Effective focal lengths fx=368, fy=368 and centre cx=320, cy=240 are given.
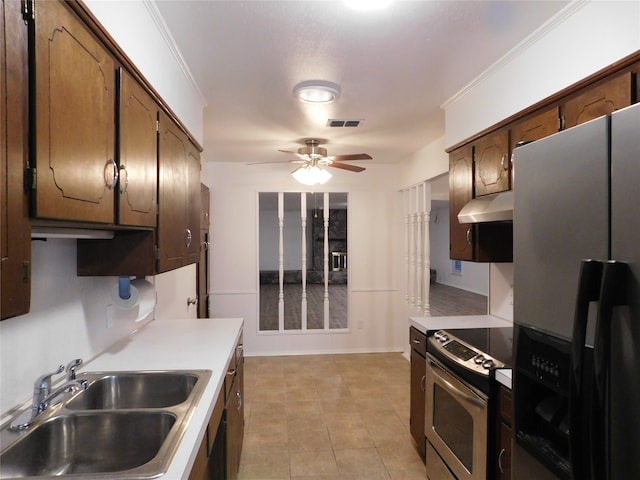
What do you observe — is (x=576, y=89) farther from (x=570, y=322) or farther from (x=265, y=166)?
(x=265, y=166)

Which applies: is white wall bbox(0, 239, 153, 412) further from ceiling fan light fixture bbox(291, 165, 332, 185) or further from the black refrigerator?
ceiling fan light fixture bbox(291, 165, 332, 185)

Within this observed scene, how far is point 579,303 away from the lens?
0.84 m

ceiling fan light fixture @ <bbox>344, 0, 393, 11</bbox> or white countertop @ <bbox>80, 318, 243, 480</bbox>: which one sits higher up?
ceiling fan light fixture @ <bbox>344, 0, 393, 11</bbox>

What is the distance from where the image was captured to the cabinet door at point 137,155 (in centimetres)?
132

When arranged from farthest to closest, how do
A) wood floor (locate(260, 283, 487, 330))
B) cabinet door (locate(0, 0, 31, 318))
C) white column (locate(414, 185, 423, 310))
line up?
wood floor (locate(260, 283, 487, 330)), white column (locate(414, 185, 423, 310)), cabinet door (locate(0, 0, 31, 318))

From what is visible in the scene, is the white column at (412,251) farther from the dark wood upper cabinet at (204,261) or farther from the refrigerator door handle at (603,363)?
the refrigerator door handle at (603,363)

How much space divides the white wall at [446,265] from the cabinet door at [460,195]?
7.06 metres

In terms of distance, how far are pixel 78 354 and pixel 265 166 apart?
3.54 m

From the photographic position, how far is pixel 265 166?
488cm

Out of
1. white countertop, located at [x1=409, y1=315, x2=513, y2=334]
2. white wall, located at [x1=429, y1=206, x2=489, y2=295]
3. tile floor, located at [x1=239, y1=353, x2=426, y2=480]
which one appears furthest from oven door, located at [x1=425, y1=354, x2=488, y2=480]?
white wall, located at [x1=429, y1=206, x2=489, y2=295]

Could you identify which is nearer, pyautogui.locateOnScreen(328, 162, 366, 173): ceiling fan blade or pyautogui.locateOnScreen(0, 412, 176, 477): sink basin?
pyautogui.locateOnScreen(0, 412, 176, 477): sink basin

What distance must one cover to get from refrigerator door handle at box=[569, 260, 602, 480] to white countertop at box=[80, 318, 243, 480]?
97 centimetres

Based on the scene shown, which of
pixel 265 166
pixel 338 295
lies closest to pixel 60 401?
pixel 265 166

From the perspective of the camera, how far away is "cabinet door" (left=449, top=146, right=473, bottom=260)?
97.4 inches
